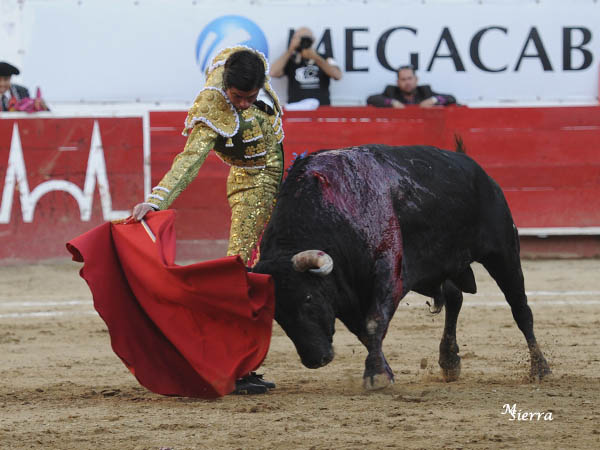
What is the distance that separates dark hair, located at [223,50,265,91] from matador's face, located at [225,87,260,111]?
2 centimetres

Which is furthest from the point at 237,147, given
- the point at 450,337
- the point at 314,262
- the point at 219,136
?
the point at 450,337

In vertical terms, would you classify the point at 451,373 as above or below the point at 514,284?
below

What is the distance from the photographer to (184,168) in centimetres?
357

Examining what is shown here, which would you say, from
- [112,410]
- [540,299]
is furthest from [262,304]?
[540,299]

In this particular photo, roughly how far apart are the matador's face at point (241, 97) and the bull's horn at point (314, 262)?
603 mm

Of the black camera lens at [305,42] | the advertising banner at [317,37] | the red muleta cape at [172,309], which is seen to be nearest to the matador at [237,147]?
the red muleta cape at [172,309]

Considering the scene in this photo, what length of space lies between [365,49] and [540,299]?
2902 millimetres

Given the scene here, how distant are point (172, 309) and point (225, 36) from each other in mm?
4862

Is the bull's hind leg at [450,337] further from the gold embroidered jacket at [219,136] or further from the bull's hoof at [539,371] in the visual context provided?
the gold embroidered jacket at [219,136]

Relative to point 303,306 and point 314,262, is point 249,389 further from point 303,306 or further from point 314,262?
point 314,262

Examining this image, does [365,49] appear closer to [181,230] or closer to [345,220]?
[181,230]

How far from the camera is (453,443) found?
286 cm

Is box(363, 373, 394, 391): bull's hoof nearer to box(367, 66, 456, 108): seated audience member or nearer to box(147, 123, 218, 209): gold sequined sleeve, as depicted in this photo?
box(147, 123, 218, 209): gold sequined sleeve

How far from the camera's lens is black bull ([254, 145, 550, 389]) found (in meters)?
3.39
